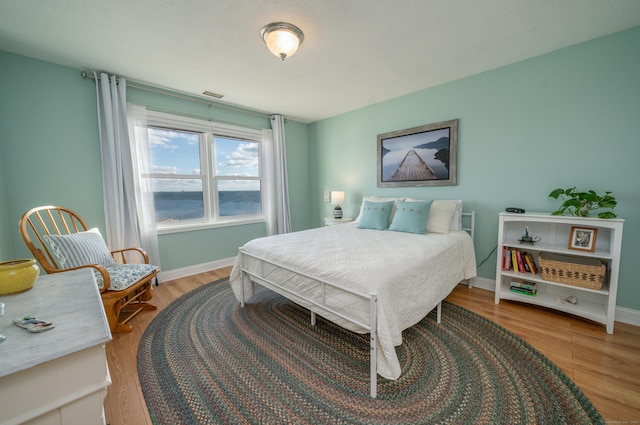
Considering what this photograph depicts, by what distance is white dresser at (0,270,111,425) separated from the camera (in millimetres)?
613

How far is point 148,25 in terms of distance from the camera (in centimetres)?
191

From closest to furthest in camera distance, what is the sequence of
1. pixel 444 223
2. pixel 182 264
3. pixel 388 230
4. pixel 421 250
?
pixel 421 250 → pixel 444 223 → pixel 388 230 → pixel 182 264

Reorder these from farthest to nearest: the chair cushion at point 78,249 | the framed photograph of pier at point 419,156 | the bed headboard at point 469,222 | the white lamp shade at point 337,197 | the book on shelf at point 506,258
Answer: the white lamp shade at point 337,197
the framed photograph of pier at point 419,156
the bed headboard at point 469,222
the book on shelf at point 506,258
the chair cushion at point 78,249

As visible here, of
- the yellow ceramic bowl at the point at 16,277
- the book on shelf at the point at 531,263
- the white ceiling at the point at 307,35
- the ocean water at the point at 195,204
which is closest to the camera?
the yellow ceramic bowl at the point at 16,277

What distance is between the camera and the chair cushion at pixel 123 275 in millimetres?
2051

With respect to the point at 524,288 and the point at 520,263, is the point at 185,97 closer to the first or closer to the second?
the point at 520,263

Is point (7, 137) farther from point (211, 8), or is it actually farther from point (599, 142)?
point (599, 142)

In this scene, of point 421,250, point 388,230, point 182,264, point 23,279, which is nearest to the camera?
point 23,279

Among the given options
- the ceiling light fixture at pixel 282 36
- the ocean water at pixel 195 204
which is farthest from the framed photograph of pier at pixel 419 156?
the ocean water at pixel 195 204

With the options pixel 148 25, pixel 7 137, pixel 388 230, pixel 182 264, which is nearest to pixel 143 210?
pixel 182 264

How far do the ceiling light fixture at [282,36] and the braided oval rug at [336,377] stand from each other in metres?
2.32

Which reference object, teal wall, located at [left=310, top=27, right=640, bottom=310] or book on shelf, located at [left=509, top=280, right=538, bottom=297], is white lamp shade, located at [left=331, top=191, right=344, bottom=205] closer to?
teal wall, located at [left=310, top=27, right=640, bottom=310]

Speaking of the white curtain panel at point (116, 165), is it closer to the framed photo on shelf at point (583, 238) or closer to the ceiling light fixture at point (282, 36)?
the ceiling light fixture at point (282, 36)

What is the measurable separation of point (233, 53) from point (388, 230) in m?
2.47
